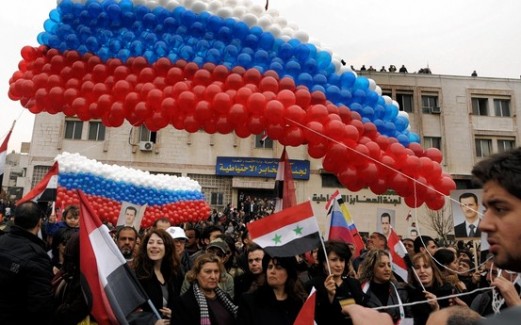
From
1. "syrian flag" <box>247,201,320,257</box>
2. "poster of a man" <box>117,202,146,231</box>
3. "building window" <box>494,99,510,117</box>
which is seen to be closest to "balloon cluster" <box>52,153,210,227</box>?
"poster of a man" <box>117,202,146,231</box>

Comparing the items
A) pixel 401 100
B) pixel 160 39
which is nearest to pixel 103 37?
pixel 160 39

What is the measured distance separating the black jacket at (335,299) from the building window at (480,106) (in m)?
23.8

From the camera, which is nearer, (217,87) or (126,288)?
(126,288)

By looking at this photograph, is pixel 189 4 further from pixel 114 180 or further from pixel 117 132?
pixel 117 132

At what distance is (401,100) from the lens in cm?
2436

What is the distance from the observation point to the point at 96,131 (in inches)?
882

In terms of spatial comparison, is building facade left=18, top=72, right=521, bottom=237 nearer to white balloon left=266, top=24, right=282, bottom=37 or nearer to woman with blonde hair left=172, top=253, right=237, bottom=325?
white balloon left=266, top=24, right=282, bottom=37

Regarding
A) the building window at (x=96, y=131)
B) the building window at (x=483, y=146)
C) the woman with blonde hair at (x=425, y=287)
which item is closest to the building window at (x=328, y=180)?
the building window at (x=483, y=146)

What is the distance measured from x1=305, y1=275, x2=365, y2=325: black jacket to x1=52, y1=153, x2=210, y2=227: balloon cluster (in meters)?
10.8

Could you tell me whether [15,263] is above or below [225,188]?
below

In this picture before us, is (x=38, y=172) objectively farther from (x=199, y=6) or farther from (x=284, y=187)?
(x=199, y=6)

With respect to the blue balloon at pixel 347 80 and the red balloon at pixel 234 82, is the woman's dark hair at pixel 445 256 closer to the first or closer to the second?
the blue balloon at pixel 347 80

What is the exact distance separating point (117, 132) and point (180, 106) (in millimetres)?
18555

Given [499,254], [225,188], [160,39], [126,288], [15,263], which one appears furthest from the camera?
[225,188]
